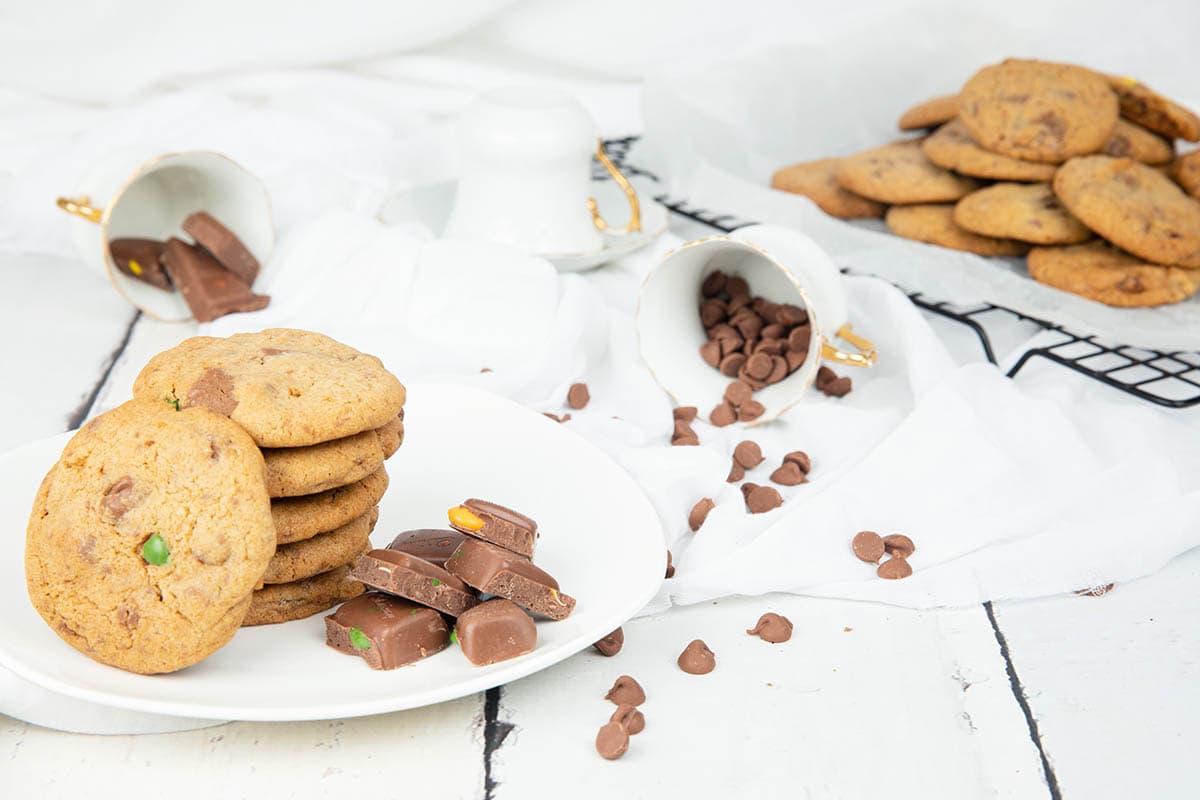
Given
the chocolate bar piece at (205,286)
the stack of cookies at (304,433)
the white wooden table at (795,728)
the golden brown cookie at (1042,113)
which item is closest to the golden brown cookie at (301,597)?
the stack of cookies at (304,433)

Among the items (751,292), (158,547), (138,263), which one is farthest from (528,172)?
(158,547)

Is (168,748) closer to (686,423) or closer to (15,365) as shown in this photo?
(686,423)

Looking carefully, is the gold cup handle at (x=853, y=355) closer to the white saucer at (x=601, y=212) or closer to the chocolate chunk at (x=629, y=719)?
the white saucer at (x=601, y=212)

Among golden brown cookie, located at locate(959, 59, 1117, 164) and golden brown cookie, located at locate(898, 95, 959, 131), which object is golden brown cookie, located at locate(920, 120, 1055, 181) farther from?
golden brown cookie, located at locate(898, 95, 959, 131)

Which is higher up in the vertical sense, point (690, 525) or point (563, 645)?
point (563, 645)

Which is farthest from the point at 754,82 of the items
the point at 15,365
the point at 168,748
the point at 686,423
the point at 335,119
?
the point at 168,748
